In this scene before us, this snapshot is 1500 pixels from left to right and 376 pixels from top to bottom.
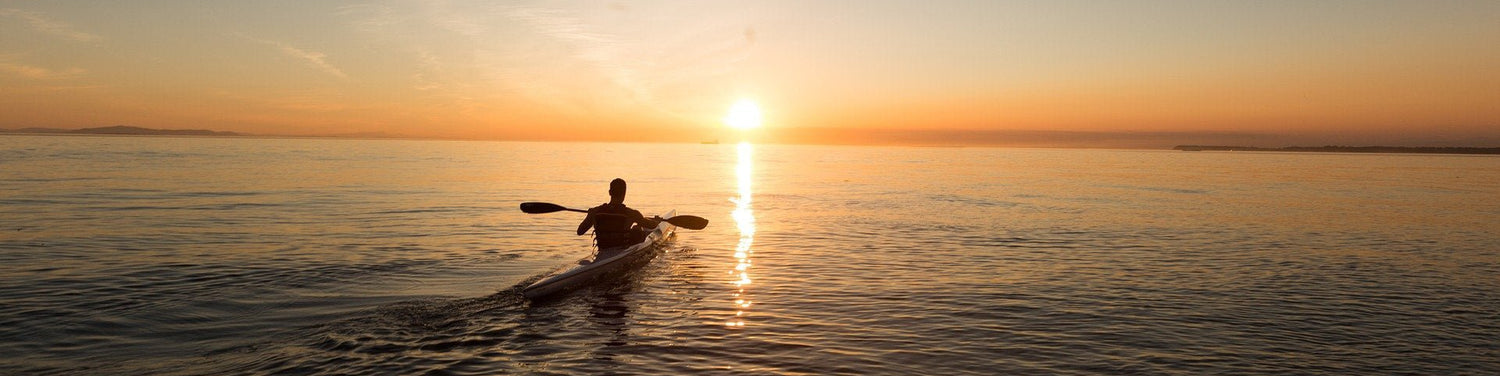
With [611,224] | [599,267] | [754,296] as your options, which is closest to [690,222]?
[611,224]

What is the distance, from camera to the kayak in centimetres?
1457

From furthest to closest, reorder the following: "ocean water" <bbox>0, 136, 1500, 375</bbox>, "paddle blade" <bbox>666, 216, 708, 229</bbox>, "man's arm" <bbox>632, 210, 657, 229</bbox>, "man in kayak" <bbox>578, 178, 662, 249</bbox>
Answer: "paddle blade" <bbox>666, 216, 708, 229</bbox>, "man's arm" <bbox>632, 210, 657, 229</bbox>, "man in kayak" <bbox>578, 178, 662, 249</bbox>, "ocean water" <bbox>0, 136, 1500, 375</bbox>

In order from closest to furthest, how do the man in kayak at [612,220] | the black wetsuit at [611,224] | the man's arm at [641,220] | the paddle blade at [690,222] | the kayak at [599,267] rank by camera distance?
the kayak at [599,267]
the man in kayak at [612,220]
the black wetsuit at [611,224]
the man's arm at [641,220]
the paddle blade at [690,222]

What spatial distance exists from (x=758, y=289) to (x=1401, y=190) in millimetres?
54729

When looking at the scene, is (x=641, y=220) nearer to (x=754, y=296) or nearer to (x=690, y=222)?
(x=690, y=222)

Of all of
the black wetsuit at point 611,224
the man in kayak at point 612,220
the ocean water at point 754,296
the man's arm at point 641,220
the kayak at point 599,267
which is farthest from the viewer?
the man's arm at point 641,220

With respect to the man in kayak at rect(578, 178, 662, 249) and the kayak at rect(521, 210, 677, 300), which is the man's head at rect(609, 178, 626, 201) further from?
the kayak at rect(521, 210, 677, 300)

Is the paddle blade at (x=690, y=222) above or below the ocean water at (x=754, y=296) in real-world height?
above

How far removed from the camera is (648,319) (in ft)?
42.9

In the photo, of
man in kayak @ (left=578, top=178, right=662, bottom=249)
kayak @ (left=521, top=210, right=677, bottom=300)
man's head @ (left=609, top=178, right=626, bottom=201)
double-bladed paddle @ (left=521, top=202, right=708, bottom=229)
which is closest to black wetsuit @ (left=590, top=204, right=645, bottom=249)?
man in kayak @ (left=578, top=178, right=662, bottom=249)

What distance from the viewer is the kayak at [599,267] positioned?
1457cm

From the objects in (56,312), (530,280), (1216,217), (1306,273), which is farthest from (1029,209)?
(56,312)

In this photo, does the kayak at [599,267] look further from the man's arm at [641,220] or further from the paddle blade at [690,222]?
the paddle blade at [690,222]

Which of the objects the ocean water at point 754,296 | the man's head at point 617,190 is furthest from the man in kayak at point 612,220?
the ocean water at point 754,296
